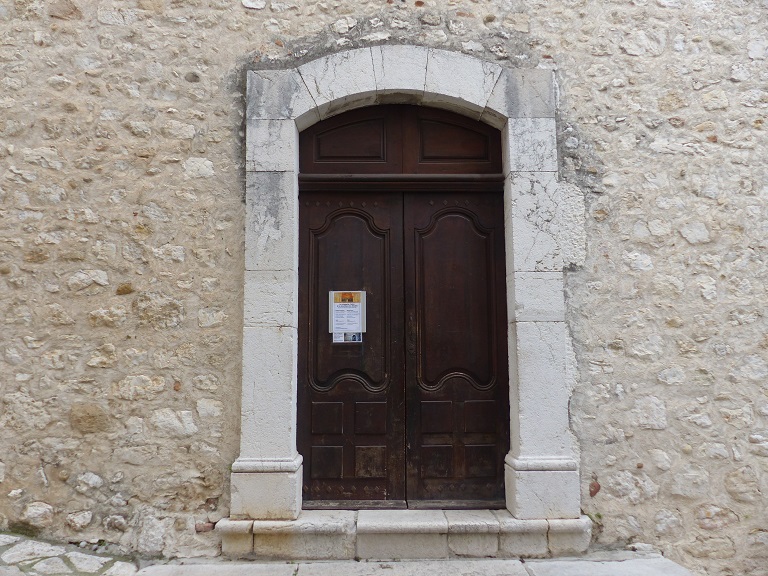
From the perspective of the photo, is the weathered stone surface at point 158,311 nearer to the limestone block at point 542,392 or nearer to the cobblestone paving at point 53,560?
the cobblestone paving at point 53,560

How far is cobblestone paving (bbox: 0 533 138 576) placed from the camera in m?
2.91

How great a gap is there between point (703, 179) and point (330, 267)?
7.83ft

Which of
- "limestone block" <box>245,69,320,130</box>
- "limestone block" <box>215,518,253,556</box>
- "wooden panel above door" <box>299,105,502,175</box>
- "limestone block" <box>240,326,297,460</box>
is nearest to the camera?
"limestone block" <box>215,518,253,556</box>

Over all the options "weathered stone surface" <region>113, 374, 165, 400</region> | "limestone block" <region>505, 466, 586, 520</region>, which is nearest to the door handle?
"limestone block" <region>505, 466, 586, 520</region>

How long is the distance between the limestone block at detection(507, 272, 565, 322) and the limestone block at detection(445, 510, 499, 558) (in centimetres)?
118

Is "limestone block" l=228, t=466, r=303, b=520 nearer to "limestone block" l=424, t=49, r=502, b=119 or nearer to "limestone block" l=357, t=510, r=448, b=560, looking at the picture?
"limestone block" l=357, t=510, r=448, b=560

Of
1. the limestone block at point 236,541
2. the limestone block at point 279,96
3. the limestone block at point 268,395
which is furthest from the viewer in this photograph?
the limestone block at point 279,96

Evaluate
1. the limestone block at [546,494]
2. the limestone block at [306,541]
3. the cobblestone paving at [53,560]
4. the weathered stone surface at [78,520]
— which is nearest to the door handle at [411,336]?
the limestone block at [546,494]

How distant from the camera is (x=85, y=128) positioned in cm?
344

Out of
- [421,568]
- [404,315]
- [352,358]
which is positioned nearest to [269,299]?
[352,358]

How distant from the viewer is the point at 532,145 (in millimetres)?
3471

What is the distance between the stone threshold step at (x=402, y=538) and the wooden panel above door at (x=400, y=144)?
7.01 ft

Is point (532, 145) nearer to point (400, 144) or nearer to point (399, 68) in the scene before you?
point (400, 144)

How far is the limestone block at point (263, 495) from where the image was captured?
10.3 ft
